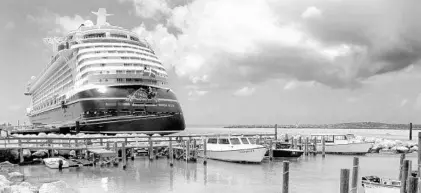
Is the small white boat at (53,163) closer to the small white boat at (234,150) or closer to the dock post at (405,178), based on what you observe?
the small white boat at (234,150)

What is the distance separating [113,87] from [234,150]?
17.7 meters

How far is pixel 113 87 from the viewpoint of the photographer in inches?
1567

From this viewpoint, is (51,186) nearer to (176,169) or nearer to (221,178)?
(221,178)

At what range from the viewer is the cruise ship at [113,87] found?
39.0 meters

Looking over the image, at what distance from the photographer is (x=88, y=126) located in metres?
39.0

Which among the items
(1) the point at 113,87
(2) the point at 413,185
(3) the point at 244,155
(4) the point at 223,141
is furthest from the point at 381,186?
(1) the point at 113,87

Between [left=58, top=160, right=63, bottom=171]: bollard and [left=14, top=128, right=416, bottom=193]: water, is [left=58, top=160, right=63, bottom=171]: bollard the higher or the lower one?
the higher one

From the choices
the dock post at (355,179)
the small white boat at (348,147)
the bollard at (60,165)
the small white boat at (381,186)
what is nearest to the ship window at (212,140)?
the bollard at (60,165)

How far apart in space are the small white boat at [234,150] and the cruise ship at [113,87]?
11.6 m

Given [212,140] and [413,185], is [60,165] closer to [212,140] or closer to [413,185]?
[212,140]

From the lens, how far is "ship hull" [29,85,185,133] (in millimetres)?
38750

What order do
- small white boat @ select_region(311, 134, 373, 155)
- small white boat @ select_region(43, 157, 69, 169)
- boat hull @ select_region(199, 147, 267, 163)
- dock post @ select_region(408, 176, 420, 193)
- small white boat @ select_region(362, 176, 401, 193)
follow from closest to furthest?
dock post @ select_region(408, 176, 420, 193)
small white boat @ select_region(362, 176, 401, 193)
small white boat @ select_region(43, 157, 69, 169)
boat hull @ select_region(199, 147, 267, 163)
small white boat @ select_region(311, 134, 373, 155)

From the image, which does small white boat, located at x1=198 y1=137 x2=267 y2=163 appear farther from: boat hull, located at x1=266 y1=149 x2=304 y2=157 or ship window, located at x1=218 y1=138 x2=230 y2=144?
boat hull, located at x1=266 y1=149 x2=304 y2=157

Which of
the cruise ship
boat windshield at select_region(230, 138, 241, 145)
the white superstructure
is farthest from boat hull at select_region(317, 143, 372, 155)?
the white superstructure
